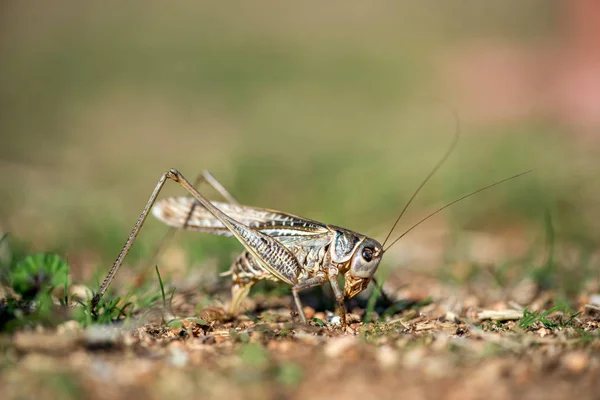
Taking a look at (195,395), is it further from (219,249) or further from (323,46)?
(323,46)

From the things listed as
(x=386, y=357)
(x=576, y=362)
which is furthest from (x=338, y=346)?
(x=576, y=362)

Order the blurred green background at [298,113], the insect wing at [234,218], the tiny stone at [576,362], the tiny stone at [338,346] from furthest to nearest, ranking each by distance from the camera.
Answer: the blurred green background at [298,113] → the insect wing at [234,218] → the tiny stone at [338,346] → the tiny stone at [576,362]

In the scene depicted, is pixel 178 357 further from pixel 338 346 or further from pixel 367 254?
pixel 367 254

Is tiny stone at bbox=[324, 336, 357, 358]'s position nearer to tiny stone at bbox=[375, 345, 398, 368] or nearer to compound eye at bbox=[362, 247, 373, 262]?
tiny stone at bbox=[375, 345, 398, 368]

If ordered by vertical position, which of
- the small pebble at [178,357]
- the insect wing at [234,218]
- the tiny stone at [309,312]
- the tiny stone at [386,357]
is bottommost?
the tiny stone at [309,312]

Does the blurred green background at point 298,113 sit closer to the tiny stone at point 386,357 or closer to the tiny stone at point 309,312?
the tiny stone at point 309,312

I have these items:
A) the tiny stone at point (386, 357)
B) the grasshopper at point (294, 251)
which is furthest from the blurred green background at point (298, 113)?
the tiny stone at point (386, 357)
